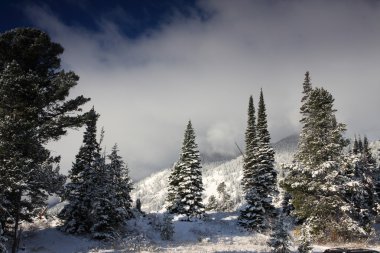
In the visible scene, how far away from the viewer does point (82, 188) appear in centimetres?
3800

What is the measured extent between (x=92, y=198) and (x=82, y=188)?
6.05 feet

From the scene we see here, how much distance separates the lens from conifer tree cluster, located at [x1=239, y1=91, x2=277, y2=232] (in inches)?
1848

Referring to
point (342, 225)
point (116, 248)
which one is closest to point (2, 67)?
point (116, 248)

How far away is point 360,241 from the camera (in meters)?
28.2

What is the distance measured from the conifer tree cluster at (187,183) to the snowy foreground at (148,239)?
5108 mm

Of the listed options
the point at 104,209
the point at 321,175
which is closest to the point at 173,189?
the point at 104,209

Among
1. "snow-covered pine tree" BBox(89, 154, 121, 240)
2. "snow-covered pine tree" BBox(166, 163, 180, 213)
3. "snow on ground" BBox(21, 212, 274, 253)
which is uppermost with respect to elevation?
"snow-covered pine tree" BBox(166, 163, 180, 213)

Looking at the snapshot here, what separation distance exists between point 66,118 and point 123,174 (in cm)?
2809

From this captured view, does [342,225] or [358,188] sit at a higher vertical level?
[358,188]

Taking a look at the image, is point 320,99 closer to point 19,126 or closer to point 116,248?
point 116,248

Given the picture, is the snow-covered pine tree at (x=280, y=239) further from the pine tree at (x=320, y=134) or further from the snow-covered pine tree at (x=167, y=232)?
the snow-covered pine tree at (x=167, y=232)

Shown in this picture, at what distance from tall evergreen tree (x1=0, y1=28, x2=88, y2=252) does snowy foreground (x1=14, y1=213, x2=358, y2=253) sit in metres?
7.77

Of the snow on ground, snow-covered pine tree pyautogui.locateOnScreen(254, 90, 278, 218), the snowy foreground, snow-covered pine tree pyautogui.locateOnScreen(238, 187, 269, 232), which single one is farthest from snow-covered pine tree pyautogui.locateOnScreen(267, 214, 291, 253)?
snow-covered pine tree pyautogui.locateOnScreen(254, 90, 278, 218)

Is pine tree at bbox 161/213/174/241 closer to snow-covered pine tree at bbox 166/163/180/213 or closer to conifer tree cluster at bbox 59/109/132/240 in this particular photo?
conifer tree cluster at bbox 59/109/132/240
